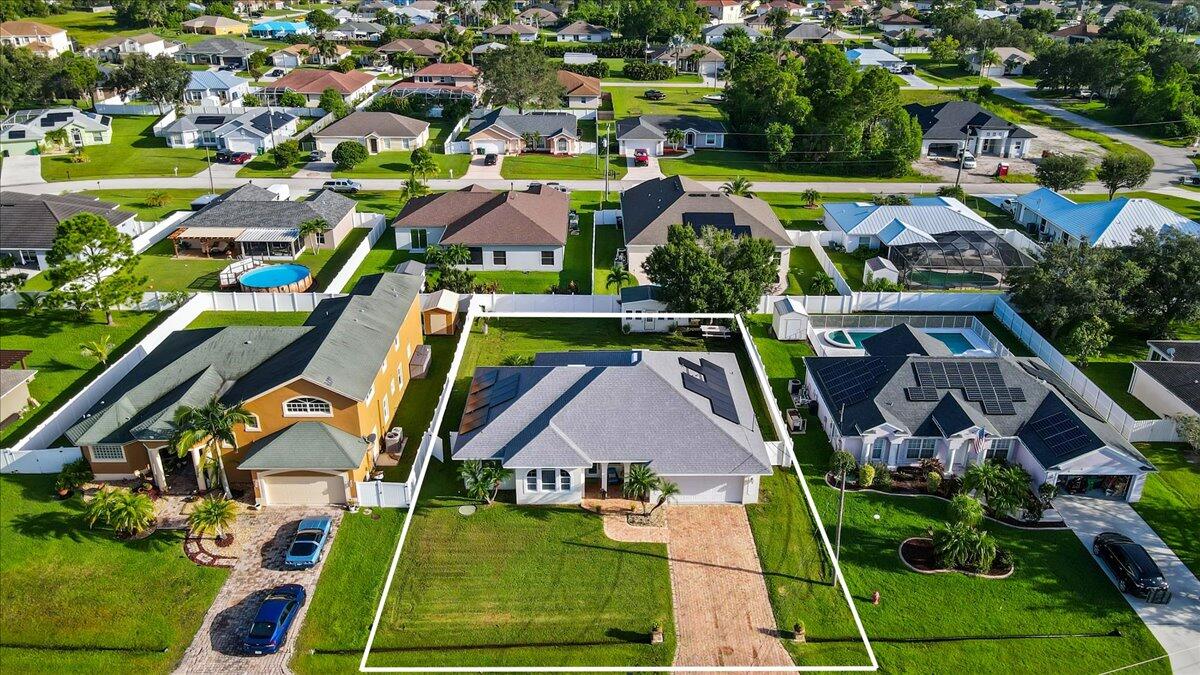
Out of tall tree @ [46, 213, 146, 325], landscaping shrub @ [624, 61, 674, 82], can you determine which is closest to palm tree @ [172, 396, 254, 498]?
tall tree @ [46, 213, 146, 325]

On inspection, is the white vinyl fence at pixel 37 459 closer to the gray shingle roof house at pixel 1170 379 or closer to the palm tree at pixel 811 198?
the gray shingle roof house at pixel 1170 379

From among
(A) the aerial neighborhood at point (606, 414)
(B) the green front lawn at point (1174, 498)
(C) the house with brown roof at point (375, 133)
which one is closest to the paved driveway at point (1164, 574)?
(A) the aerial neighborhood at point (606, 414)

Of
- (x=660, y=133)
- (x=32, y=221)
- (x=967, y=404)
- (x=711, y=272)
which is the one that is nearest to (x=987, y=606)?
(x=967, y=404)

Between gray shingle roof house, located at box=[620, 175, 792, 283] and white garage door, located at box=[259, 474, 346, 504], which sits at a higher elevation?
gray shingle roof house, located at box=[620, 175, 792, 283]

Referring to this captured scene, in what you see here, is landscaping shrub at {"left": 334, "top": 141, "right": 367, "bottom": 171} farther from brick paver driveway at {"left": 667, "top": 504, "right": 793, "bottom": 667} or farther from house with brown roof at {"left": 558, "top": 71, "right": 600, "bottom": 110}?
brick paver driveway at {"left": 667, "top": 504, "right": 793, "bottom": 667}

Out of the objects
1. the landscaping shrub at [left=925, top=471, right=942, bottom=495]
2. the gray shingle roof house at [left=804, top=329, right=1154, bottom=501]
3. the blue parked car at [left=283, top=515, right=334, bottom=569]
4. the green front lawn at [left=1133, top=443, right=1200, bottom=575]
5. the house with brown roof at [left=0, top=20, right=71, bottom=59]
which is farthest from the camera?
the house with brown roof at [left=0, top=20, right=71, bottom=59]

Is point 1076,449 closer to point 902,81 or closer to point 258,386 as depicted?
point 258,386
